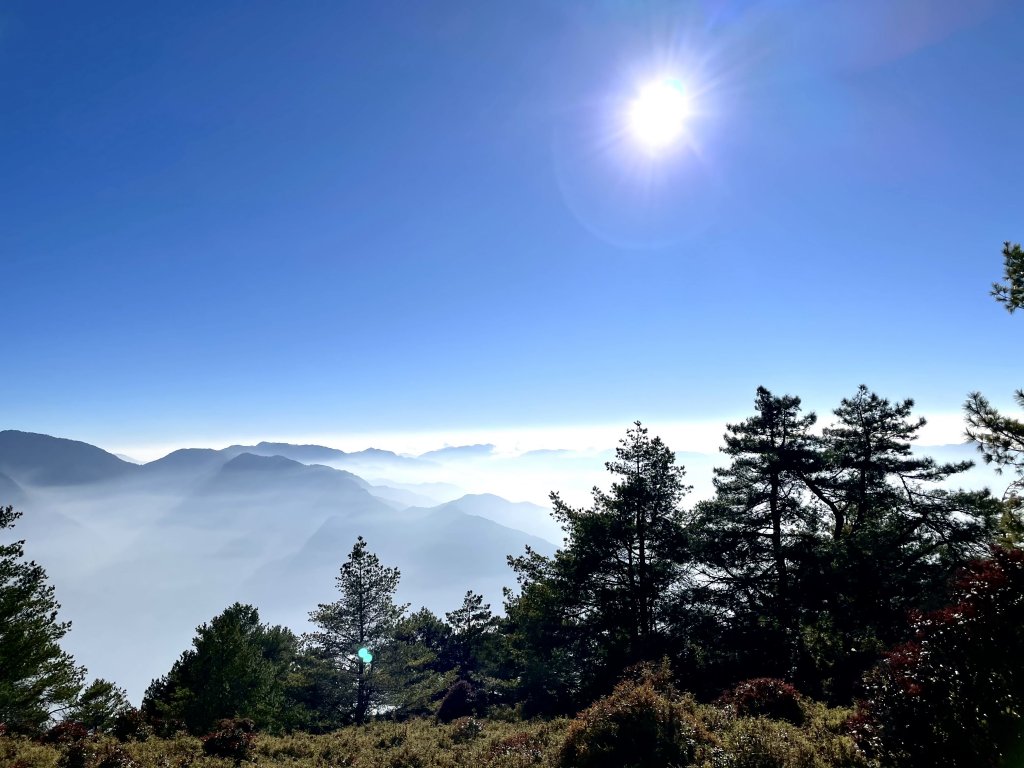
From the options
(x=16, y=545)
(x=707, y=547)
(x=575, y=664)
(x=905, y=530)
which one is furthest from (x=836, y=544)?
(x=16, y=545)

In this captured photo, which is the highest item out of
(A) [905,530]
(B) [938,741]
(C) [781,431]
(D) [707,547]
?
(C) [781,431]

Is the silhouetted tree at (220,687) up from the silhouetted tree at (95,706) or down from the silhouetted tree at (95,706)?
up

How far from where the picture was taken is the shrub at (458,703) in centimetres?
3391

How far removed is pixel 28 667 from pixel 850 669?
36.6 metres

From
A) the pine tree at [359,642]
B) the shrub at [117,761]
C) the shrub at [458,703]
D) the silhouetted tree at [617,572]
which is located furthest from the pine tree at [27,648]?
the silhouetted tree at [617,572]

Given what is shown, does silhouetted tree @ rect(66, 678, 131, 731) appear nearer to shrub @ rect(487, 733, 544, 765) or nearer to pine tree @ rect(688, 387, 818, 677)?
shrub @ rect(487, 733, 544, 765)

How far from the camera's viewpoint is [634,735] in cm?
1127

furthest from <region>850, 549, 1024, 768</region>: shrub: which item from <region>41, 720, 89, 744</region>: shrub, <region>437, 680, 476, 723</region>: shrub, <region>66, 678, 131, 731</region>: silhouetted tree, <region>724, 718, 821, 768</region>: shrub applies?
<region>66, 678, 131, 731</region>: silhouetted tree

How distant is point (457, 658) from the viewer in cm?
5825

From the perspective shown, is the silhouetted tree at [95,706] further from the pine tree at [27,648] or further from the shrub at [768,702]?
the shrub at [768,702]

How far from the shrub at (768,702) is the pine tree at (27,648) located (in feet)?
88.7

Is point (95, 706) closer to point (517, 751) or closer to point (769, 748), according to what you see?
point (517, 751)

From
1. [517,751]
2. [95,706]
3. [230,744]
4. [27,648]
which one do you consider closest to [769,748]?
[517,751]

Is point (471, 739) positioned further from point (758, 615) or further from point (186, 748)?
point (758, 615)
